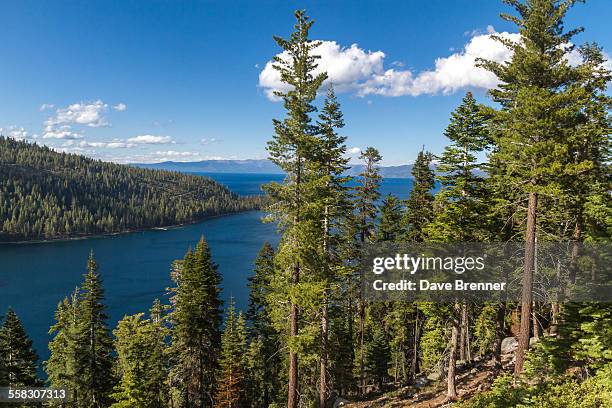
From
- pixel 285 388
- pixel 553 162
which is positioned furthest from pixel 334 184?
pixel 285 388

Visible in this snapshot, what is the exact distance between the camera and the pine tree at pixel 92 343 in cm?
2781

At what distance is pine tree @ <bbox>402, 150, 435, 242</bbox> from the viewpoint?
93.5ft

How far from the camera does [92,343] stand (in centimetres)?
2791

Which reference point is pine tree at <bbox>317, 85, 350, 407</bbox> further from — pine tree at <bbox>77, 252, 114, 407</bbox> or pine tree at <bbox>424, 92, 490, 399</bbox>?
pine tree at <bbox>77, 252, 114, 407</bbox>

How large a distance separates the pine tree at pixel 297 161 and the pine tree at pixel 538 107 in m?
6.96

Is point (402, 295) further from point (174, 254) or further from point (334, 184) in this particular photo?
point (174, 254)

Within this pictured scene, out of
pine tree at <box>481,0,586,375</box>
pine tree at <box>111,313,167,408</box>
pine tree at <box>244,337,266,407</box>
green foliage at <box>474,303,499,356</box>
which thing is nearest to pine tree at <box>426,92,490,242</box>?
pine tree at <box>481,0,586,375</box>

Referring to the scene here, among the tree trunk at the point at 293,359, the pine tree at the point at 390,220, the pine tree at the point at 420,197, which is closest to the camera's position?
the tree trunk at the point at 293,359

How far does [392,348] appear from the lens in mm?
42000

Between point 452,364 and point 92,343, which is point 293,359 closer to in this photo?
point 452,364

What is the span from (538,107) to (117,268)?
109795 millimetres

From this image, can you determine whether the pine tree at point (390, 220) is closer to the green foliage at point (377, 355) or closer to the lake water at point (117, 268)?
the green foliage at point (377, 355)

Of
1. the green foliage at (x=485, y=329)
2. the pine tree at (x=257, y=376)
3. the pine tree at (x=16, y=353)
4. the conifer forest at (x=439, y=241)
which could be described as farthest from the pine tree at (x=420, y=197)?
the pine tree at (x=16, y=353)

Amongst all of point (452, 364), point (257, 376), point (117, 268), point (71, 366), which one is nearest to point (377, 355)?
point (257, 376)
